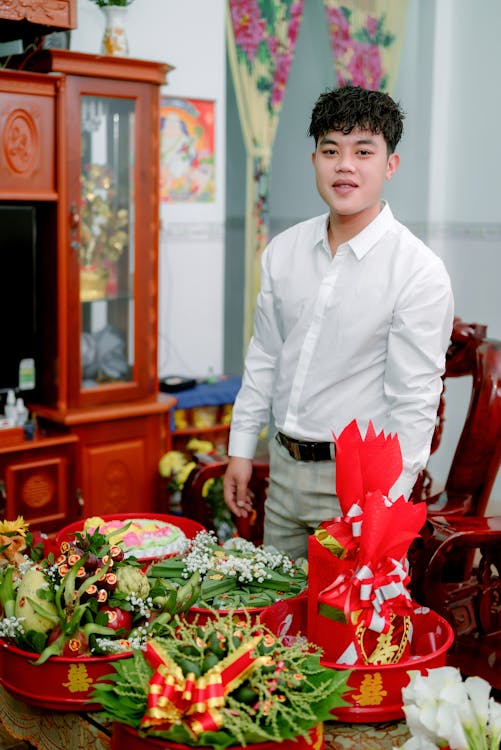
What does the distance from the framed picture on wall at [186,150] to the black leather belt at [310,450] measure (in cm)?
231

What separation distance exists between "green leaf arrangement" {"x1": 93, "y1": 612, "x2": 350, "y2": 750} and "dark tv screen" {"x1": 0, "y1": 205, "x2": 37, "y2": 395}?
234 cm

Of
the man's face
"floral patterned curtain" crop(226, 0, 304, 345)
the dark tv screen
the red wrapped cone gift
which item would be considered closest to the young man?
the man's face

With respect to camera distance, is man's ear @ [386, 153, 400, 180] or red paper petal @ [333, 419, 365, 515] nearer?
red paper petal @ [333, 419, 365, 515]

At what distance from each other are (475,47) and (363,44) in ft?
1.79

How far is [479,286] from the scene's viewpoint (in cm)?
472

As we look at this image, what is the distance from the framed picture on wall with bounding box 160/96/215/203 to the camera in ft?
13.6

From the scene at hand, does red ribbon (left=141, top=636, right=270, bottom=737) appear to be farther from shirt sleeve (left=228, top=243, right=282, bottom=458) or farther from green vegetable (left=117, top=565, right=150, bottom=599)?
shirt sleeve (left=228, top=243, right=282, bottom=458)

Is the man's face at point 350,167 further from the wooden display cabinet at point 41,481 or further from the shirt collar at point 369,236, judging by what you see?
the wooden display cabinet at point 41,481

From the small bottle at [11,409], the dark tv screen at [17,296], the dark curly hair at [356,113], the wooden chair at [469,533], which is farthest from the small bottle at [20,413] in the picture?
the dark curly hair at [356,113]

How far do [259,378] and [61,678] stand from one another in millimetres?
994

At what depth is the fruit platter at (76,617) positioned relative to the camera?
4.70ft

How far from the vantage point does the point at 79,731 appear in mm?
1432

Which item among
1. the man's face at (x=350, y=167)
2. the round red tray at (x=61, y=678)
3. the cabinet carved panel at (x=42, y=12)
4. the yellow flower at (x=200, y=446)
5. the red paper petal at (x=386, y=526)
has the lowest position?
the yellow flower at (x=200, y=446)

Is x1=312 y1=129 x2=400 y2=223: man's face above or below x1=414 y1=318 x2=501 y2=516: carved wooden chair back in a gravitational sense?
above
